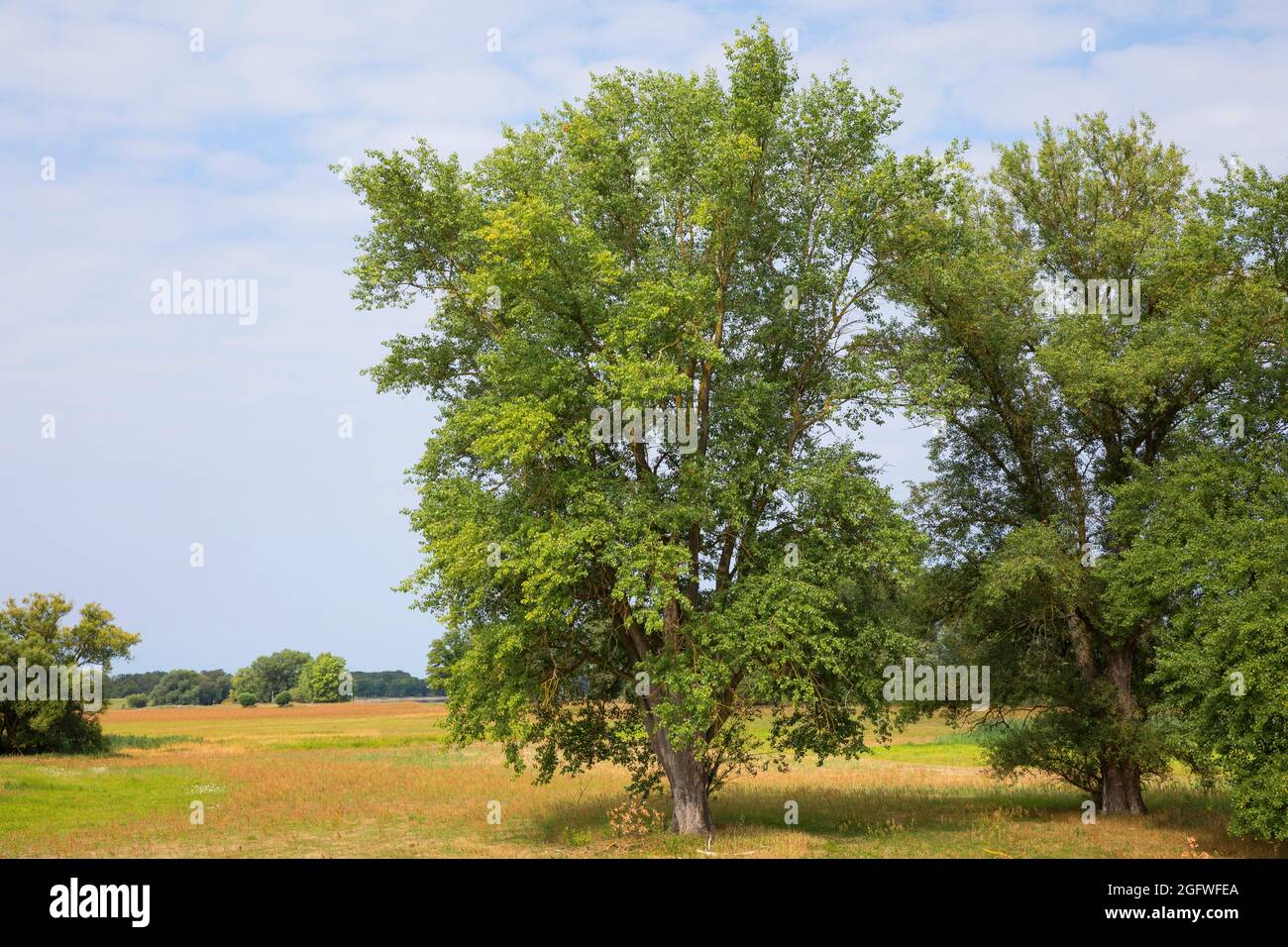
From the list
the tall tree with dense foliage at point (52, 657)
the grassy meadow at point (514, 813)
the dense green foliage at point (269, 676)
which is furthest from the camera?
the dense green foliage at point (269, 676)

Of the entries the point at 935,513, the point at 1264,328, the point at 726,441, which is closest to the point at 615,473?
the point at 726,441

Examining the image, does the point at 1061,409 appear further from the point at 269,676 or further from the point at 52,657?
the point at 269,676

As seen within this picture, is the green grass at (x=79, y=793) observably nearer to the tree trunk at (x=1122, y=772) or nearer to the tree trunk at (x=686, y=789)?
the tree trunk at (x=686, y=789)

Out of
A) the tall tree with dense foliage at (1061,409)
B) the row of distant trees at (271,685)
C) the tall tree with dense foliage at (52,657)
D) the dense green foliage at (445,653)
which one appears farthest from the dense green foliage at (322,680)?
the tall tree with dense foliage at (1061,409)

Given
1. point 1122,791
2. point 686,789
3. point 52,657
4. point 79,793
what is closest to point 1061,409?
point 1122,791

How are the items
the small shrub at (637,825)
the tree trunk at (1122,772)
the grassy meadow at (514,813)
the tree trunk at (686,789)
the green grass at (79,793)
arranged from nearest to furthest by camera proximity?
1. the grassy meadow at (514,813)
2. the small shrub at (637,825)
3. the tree trunk at (686,789)
4. the tree trunk at (1122,772)
5. the green grass at (79,793)

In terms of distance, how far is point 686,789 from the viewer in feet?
92.2

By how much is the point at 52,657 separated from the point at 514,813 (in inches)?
1578

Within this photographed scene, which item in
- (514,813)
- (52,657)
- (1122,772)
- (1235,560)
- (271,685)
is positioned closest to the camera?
(1235,560)

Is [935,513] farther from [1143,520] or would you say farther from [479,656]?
[479,656]

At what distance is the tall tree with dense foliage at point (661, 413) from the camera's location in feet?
83.8

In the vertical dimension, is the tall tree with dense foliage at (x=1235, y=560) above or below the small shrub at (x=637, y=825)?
above

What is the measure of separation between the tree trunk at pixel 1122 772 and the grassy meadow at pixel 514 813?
977 mm
